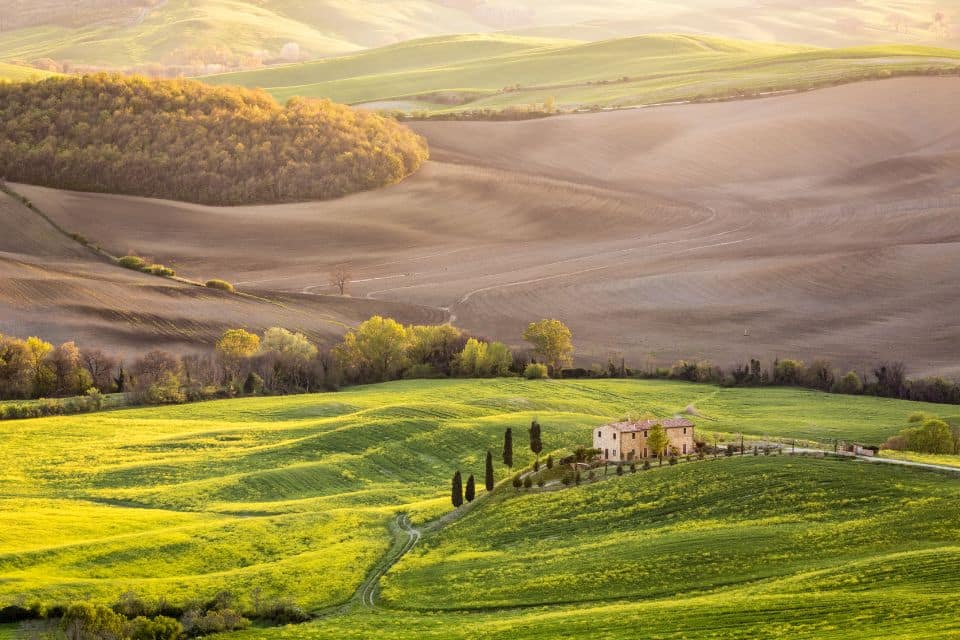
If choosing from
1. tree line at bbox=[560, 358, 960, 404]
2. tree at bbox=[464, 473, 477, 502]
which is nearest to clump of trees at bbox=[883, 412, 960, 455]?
tree line at bbox=[560, 358, 960, 404]

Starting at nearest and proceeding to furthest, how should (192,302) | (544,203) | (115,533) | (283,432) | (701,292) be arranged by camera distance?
(115,533) < (283,432) < (192,302) < (701,292) < (544,203)

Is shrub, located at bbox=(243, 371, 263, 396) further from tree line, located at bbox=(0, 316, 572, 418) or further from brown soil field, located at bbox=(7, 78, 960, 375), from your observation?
brown soil field, located at bbox=(7, 78, 960, 375)

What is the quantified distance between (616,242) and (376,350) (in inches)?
1778

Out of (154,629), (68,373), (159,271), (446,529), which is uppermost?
(159,271)

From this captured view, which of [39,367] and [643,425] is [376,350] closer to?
[39,367]

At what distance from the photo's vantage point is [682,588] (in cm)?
5506

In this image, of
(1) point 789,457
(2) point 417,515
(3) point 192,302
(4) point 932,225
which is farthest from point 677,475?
(4) point 932,225

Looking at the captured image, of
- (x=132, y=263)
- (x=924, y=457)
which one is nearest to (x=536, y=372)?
(x=132, y=263)

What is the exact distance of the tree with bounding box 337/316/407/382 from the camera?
380ft

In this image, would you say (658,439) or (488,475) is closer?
(488,475)

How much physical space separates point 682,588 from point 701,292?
82.5 m

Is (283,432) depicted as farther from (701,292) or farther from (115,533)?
(701,292)

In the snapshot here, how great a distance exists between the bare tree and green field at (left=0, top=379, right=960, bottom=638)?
44149 mm

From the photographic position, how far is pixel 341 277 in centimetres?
14200
